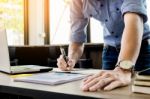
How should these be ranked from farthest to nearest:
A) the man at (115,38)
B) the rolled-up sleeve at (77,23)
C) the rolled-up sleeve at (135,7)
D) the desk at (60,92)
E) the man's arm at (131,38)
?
the rolled-up sleeve at (77,23) < the rolled-up sleeve at (135,7) < the man's arm at (131,38) < the man at (115,38) < the desk at (60,92)

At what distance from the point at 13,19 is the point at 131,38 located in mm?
5077

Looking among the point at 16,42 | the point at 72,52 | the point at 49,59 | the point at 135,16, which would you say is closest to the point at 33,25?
the point at 16,42

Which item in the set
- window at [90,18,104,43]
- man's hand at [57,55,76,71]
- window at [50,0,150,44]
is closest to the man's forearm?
man's hand at [57,55,76,71]

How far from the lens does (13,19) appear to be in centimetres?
599

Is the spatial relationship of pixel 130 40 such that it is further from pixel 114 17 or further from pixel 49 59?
pixel 49 59

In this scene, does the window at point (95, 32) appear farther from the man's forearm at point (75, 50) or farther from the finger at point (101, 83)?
the finger at point (101, 83)

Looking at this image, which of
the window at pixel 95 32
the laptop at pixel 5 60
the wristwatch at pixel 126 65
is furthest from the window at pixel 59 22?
the wristwatch at pixel 126 65

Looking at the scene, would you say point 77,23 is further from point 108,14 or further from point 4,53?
point 4,53

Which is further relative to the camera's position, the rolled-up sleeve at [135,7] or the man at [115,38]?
the rolled-up sleeve at [135,7]

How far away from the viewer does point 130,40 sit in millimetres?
1181

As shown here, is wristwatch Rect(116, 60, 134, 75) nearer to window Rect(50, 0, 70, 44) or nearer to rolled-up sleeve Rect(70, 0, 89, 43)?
rolled-up sleeve Rect(70, 0, 89, 43)

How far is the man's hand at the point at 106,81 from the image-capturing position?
883 mm

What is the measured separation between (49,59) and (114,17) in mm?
2824

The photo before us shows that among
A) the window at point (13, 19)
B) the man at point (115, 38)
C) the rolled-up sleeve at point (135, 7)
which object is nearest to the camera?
the man at point (115, 38)
